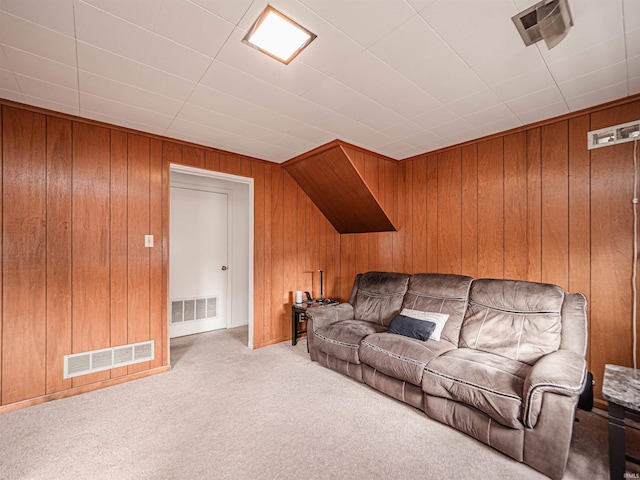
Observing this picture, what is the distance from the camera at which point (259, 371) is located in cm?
313

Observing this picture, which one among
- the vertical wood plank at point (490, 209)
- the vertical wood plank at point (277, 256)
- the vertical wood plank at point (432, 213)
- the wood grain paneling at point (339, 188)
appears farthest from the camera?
the vertical wood plank at point (277, 256)

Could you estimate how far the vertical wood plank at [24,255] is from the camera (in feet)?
7.85

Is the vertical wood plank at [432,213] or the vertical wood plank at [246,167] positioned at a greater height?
the vertical wood plank at [246,167]

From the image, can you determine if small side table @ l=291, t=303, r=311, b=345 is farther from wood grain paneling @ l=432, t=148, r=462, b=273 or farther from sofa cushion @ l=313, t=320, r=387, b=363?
wood grain paneling @ l=432, t=148, r=462, b=273

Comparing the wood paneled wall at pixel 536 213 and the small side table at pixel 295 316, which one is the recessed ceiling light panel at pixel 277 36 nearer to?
the wood paneled wall at pixel 536 213

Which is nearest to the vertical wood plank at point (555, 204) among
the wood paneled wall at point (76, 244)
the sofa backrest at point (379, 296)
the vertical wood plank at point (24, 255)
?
the sofa backrest at point (379, 296)

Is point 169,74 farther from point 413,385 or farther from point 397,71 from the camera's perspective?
point 413,385

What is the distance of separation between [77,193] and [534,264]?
432 cm

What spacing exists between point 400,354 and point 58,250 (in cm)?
309

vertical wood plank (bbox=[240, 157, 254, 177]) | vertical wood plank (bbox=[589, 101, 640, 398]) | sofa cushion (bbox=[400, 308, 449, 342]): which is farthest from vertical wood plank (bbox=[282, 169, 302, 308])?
vertical wood plank (bbox=[589, 101, 640, 398])

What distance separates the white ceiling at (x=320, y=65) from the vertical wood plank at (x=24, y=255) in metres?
0.31

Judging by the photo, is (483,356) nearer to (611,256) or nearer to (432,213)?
(611,256)

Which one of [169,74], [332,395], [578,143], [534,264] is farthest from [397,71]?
[332,395]

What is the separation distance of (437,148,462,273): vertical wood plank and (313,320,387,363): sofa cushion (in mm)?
1127
